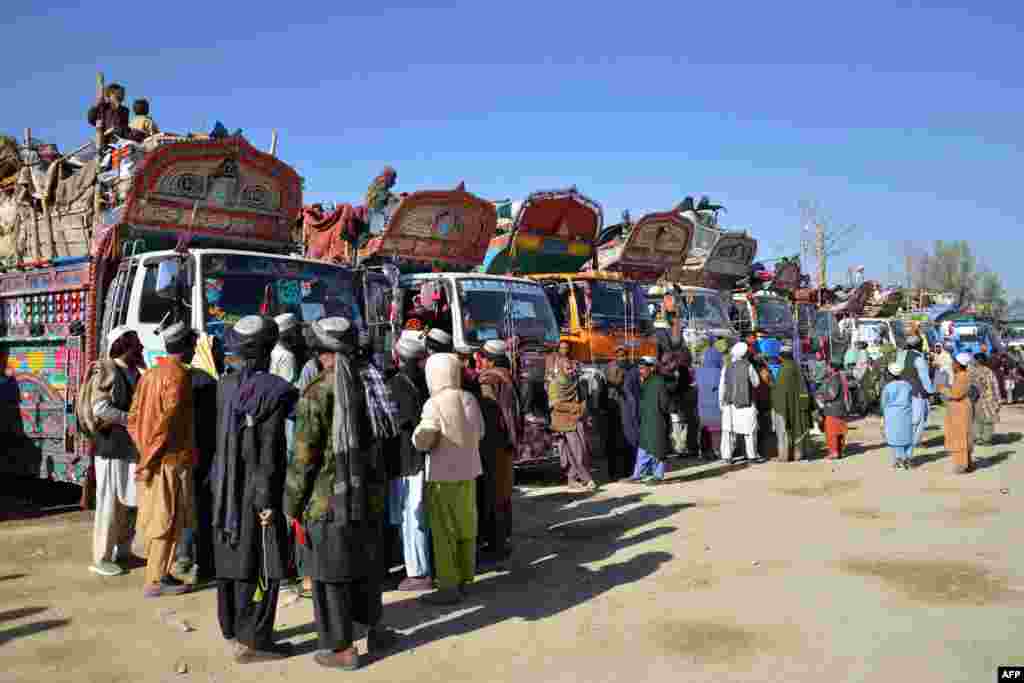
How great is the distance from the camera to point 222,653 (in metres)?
4.33

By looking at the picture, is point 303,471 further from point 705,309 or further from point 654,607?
point 705,309

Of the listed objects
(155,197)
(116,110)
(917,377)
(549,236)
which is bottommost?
(917,377)

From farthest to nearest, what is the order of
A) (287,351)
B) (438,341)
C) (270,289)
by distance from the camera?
(270,289), (438,341), (287,351)

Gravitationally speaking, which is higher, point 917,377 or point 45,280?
point 45,280

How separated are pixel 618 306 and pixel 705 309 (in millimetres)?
3335

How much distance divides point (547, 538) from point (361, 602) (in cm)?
309

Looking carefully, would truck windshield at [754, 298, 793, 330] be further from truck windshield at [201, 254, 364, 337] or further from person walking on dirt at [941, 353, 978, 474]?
truck windshield at [201, 254, 364, 337]

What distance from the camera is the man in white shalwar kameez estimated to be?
35.9 feet

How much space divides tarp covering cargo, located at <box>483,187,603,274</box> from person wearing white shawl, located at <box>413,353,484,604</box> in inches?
296

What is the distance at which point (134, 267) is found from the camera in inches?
280

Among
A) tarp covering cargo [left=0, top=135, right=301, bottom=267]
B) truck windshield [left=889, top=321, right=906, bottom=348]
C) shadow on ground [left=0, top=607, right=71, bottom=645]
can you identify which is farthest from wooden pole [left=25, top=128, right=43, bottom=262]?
truck windshield [left=889, top=321, right=906, bottom=348]

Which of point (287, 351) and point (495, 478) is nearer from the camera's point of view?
point (287, 351)

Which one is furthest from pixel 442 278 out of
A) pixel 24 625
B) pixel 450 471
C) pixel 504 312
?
pixel 24 625

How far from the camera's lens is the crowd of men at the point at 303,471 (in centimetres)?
395
